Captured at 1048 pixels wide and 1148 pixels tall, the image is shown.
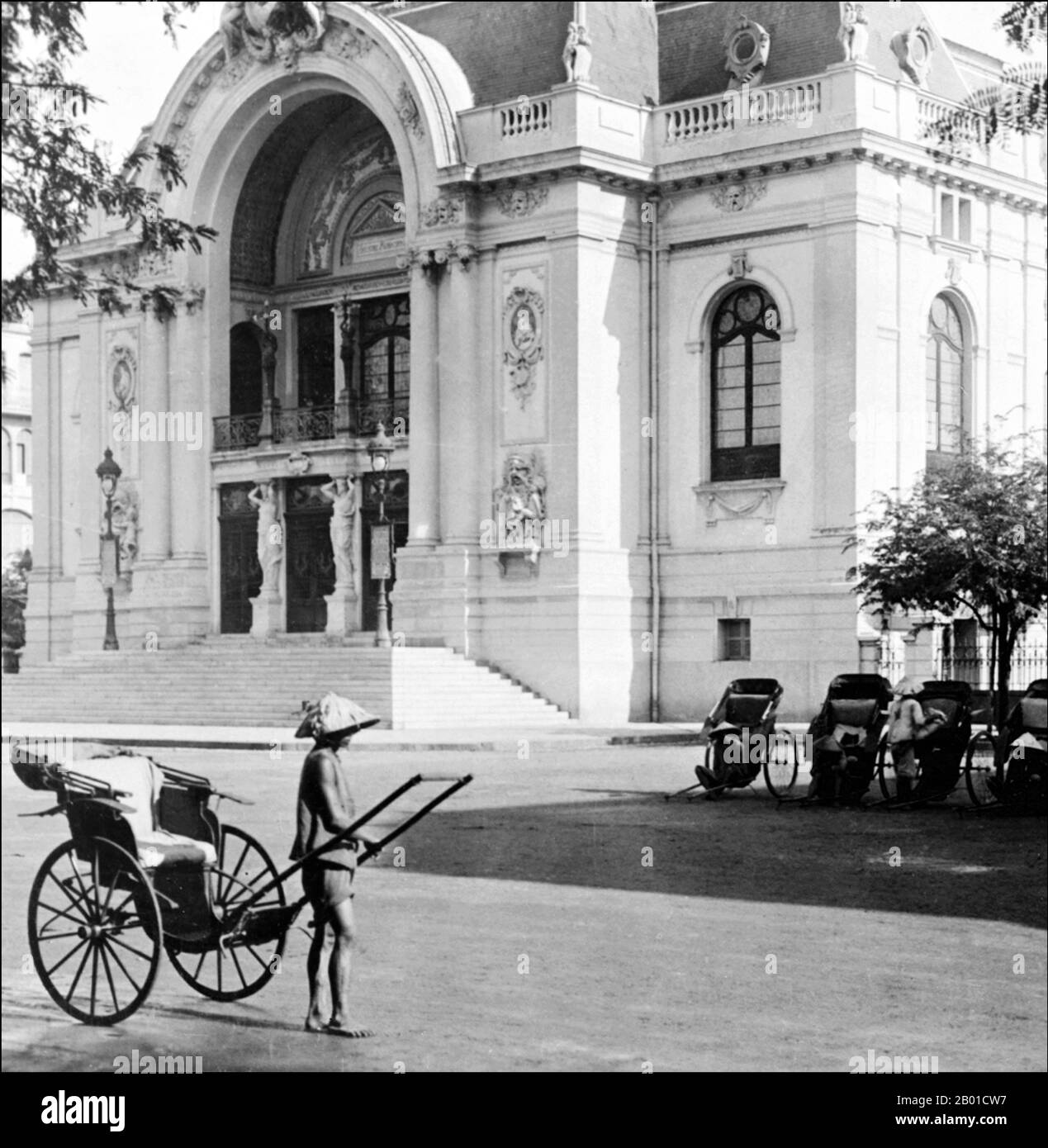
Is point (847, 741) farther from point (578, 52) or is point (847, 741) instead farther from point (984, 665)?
point (578, 52)

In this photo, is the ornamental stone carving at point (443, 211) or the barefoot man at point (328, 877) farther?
the ornamental stone carving at point (443, 211)

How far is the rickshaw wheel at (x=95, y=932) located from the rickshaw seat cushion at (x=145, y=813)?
83 mm

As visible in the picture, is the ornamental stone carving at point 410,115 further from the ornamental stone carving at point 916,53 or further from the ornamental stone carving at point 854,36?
the ornamental stone carving at point 916,53

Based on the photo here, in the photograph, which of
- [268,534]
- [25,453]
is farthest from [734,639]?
[25,453]

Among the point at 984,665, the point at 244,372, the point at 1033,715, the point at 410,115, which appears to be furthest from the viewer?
the point at 410,115

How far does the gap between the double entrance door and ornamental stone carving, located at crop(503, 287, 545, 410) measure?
66.1ft

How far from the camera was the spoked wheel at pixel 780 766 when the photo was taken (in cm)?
1191

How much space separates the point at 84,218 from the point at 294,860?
6.58 ft

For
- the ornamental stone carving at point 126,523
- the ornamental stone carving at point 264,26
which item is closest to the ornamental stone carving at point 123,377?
the ornamental stone carving at point 126,523

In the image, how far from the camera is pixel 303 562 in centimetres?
884

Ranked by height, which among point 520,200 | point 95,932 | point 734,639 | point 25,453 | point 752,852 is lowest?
point 752,852

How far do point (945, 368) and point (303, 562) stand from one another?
7.97m

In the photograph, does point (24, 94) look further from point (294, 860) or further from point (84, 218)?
point (294, 860)
